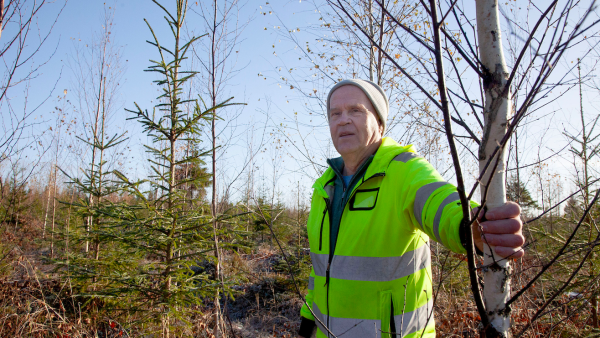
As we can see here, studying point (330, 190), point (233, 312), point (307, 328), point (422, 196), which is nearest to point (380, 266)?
point (422, 196)

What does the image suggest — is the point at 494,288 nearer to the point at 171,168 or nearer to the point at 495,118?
the point at 495,118

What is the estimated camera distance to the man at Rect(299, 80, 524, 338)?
3.87 ft

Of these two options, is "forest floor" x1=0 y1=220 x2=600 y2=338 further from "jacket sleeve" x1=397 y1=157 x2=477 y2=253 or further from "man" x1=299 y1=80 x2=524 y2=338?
"jacket sleeve" x1=397 y1=157 x2=477 y2=253

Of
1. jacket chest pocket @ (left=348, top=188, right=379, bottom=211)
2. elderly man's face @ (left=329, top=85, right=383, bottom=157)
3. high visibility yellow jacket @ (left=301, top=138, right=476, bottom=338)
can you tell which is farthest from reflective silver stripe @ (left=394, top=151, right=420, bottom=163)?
elderly man's face @ (left=329, top=85, right=383, bottom=157)

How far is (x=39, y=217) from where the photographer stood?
47.0ft

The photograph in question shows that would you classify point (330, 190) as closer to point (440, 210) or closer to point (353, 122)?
point (353, 122)

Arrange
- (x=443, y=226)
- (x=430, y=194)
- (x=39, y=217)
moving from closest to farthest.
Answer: (x=443, y=226)
(x=430, y=194)
(x=39, y=217)

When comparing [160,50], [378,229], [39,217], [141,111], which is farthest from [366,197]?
[39,217]

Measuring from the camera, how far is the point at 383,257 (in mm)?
1366

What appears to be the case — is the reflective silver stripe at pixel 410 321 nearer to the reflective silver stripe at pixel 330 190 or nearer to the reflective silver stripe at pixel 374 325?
the reflective silver stripe at pixel 374 325

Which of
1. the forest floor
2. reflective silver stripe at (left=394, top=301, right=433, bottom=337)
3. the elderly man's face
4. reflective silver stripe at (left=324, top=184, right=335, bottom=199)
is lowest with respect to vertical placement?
the forest floor

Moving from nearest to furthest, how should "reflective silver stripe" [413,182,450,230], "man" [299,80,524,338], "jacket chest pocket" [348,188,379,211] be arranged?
"reflective silver stripe" [413,182,450,230]
"man" [299,80,524,338]
"jacket chest pocket" [348,188,379,211]

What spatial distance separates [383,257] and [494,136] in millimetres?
704

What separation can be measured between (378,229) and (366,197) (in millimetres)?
178
